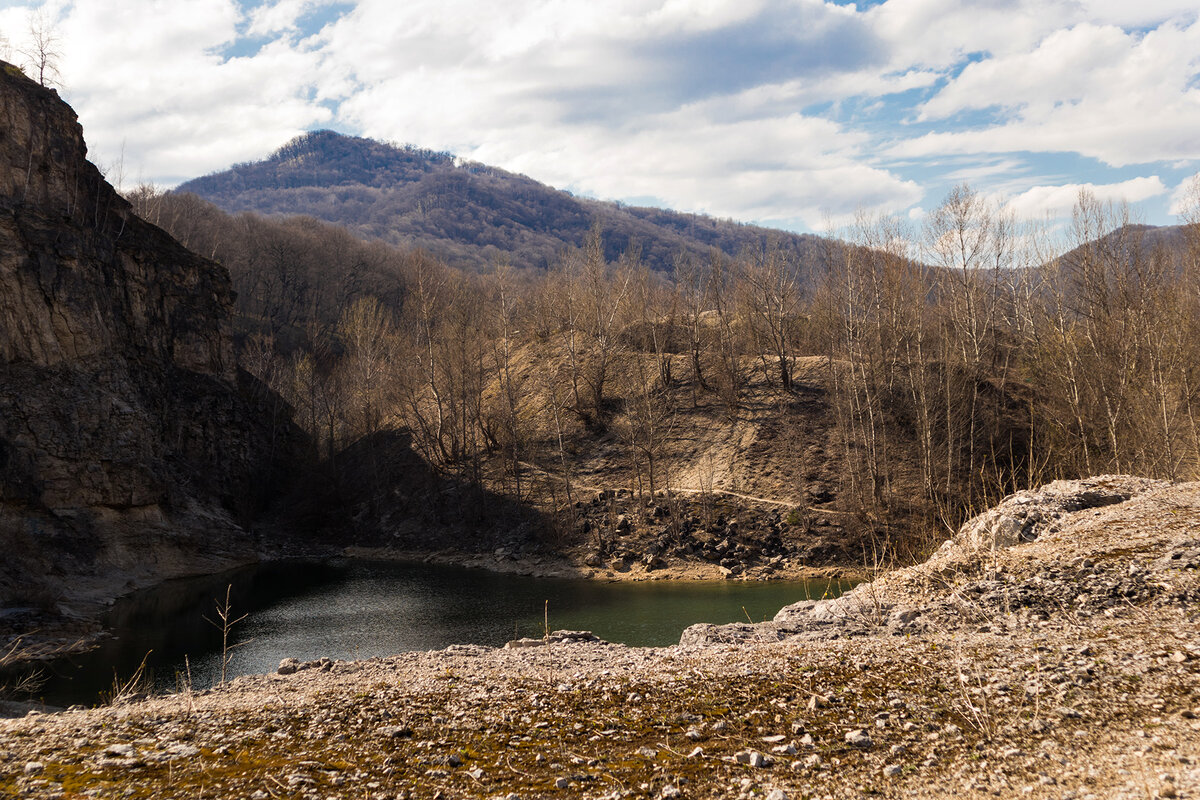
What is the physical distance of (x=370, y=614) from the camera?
31.4 m

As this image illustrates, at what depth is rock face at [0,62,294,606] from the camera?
36500 millimetres

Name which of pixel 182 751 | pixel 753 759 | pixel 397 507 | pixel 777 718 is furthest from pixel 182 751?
pixel 397 507

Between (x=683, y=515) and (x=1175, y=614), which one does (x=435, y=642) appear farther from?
(x=1175, y=614)

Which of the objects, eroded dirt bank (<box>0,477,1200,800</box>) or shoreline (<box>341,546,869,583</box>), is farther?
shoreline (<box>341,546,869,583</box>)

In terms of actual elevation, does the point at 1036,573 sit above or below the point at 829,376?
below

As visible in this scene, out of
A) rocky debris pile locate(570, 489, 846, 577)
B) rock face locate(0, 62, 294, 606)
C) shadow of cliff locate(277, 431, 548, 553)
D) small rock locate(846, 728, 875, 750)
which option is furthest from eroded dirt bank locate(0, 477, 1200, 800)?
shadow of cliff locate(277, 431, 548, 553)

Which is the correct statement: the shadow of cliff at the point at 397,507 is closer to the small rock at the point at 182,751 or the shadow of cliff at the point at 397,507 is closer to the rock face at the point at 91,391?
the rock face at the point at 91,391

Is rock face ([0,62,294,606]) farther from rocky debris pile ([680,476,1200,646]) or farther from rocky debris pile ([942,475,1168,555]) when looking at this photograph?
rocky debris pile ([942,475,1168,555])

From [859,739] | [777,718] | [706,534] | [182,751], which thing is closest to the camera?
[859,739]

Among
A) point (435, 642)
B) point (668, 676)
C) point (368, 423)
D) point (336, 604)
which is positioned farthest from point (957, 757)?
point (368, 423)

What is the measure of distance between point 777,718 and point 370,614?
25594 mm

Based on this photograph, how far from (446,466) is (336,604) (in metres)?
17.8

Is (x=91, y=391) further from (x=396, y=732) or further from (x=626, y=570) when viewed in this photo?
(x=396, y=732)

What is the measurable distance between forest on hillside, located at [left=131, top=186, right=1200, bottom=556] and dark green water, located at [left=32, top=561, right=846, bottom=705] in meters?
8.39
